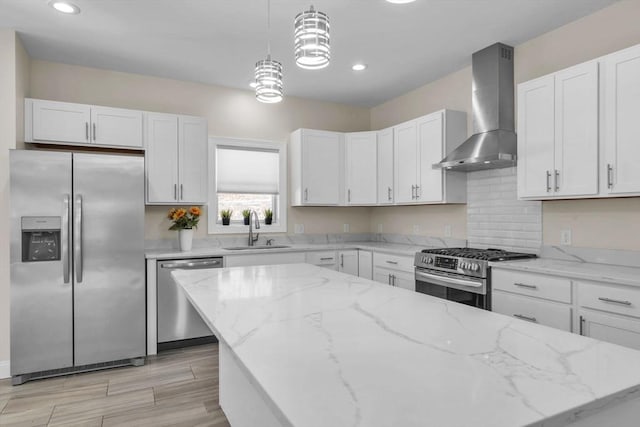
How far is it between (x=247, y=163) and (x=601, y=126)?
11.4 ft

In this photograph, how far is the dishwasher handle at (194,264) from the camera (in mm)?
3709

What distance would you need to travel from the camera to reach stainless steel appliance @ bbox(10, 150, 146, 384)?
3082 mm

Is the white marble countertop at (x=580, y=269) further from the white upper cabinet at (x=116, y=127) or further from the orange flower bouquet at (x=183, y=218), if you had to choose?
the white upper cabinet at (x=116, y=127)

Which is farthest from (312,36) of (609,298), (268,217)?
(268,217)

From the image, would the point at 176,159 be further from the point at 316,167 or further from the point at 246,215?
the point at 316,167

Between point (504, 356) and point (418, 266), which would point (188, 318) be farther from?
point (504, 356)

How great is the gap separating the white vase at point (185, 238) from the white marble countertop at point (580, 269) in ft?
9.32

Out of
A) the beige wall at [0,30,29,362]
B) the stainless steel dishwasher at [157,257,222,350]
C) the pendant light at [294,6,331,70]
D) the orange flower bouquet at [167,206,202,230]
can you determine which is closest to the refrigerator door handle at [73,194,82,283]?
the beige wall at [0,30,29,362]

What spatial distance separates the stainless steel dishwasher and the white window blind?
44.3 inches

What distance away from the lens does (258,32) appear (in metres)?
3.24

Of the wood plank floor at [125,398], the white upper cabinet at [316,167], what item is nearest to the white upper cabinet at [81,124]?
the white upper cabinet at [316,167]

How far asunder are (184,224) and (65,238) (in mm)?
1074

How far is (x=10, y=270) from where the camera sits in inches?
121

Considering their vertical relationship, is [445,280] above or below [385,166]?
below
